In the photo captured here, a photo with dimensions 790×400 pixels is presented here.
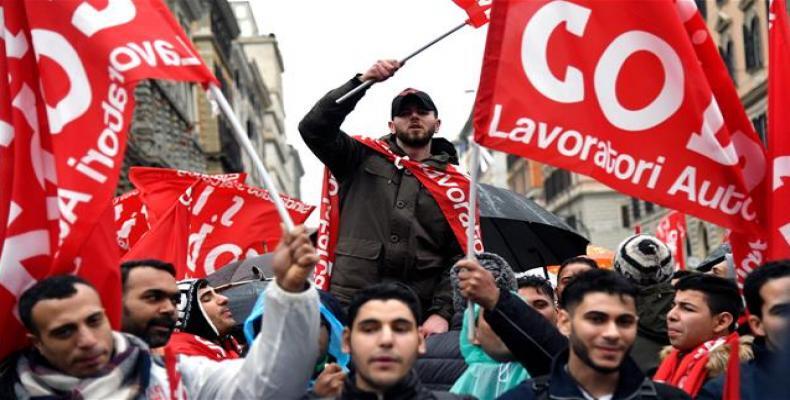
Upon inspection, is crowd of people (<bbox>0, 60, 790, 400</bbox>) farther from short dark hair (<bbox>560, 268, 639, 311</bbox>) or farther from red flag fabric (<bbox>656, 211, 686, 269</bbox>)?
red flag fabric (<bbox>656, 211, 686, 269</bbox>)

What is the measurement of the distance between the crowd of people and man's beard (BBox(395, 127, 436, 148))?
188mm

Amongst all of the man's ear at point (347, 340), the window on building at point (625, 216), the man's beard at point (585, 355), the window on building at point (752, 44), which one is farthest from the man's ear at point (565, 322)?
the window on building at point (625, 216)

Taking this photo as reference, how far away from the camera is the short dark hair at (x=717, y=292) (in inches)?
228

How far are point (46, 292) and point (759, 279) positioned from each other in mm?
2409

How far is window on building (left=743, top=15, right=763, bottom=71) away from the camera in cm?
3972

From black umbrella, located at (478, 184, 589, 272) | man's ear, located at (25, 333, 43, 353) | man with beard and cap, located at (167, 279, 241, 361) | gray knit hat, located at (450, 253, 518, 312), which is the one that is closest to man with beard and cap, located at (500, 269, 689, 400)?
gray knit hat, located at (450, 253, 518, 312)

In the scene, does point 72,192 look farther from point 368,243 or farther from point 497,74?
point 368,243

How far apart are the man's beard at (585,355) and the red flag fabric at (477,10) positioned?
7.05 ft

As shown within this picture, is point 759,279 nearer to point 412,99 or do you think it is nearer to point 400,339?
point 400,339

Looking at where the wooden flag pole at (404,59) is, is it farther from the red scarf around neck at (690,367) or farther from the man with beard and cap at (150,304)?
the red scarf around neck at (690,367)

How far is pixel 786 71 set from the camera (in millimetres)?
5551

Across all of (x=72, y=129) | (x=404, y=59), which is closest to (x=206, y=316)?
(x=404, y=59)

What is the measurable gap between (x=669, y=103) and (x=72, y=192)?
213 cm

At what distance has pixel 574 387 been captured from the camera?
4.44 m
